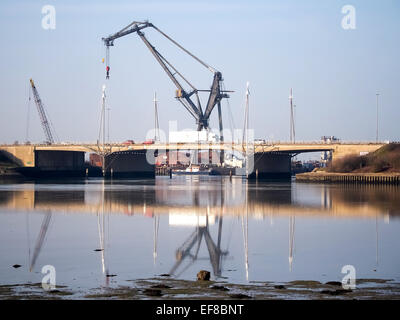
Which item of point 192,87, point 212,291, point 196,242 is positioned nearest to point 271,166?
point 192,87

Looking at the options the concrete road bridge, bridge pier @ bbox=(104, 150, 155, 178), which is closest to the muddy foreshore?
the concrete road bridge

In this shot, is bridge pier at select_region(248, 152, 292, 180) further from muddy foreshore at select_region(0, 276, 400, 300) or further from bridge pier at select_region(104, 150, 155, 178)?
muddy foreshore at select_region(0, 276, 400, 300)

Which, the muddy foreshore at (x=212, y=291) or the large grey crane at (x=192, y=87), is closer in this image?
the muddy foreshore at (x=212, y=291)

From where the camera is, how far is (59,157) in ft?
395

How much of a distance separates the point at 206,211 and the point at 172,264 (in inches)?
755

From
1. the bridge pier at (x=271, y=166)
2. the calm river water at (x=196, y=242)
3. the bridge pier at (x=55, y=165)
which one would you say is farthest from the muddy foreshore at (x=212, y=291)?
the bridge pier at (x=55, y=165)

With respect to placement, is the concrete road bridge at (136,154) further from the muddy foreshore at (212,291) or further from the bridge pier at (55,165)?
the muddy foreshore at (212,291)

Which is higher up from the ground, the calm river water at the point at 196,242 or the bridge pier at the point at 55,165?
the bridge pier at the point at 55,165

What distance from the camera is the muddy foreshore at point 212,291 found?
15016 millimetres

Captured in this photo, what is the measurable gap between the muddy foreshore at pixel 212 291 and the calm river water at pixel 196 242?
76 centimetres

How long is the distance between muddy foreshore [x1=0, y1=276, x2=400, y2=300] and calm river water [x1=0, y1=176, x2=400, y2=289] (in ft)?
2.51

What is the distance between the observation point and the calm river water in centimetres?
1864

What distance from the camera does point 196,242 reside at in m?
25.2
